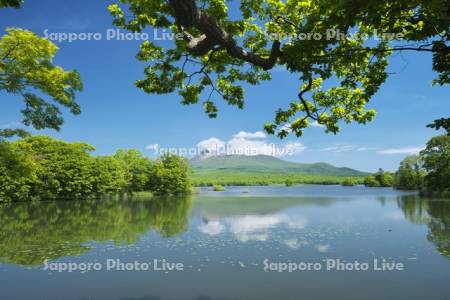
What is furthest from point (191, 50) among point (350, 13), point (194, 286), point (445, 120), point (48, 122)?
point (48, 122)

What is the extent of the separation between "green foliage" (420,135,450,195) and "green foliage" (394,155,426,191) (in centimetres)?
2406

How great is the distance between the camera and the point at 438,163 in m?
57.0

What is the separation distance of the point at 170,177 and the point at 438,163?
54.6m

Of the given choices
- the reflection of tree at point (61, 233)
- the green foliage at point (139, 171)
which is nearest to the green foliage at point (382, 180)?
the green foliage at point (139, 171)

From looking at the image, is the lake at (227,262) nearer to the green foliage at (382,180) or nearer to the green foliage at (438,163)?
the green foliage at (438,163)

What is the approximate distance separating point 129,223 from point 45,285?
17125 millimetres

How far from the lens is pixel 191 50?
5.71 metres

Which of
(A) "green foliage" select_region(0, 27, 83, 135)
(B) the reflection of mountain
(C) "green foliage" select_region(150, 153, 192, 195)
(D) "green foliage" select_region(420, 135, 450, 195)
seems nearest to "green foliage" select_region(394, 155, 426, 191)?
(D) "green foliage" select_region(420, 135, 450, 195)

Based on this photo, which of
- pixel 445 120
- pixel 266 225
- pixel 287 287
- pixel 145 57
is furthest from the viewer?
pixel 266 225

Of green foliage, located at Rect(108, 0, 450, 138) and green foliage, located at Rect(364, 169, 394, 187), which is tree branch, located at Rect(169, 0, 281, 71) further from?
green foliage, located at Rect(364, 169, 394, 187)

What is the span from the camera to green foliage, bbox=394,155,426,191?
278 ft

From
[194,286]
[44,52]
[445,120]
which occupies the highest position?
[44,52]

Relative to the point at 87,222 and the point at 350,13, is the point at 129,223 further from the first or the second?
the point at 350,13

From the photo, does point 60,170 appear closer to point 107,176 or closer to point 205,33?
point 107,176
